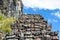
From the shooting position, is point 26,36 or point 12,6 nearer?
point 26,36

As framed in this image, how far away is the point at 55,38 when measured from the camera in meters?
25.8

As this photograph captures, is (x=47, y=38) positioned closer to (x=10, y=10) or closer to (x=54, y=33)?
(x=54, y=33)

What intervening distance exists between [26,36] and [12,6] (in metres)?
42.9

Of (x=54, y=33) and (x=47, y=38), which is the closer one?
(x=47, y=38)

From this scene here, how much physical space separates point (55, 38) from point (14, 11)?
4307cm

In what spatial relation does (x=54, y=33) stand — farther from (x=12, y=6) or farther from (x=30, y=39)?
(x=12, y=6)

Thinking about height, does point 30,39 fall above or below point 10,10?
below

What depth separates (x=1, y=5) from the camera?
2598 inches

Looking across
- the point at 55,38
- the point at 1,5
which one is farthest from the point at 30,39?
the point at 1,5

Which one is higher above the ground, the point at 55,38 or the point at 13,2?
the point at 13,2

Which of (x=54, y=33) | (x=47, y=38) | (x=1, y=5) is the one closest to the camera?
(x=47, y=38)

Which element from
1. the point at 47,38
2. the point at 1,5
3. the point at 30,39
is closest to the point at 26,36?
the point at 30,39

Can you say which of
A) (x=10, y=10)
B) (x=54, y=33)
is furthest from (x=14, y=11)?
(x=54, y=33)

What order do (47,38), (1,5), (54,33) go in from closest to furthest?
(47,38) < (54,33) < (1,5)
